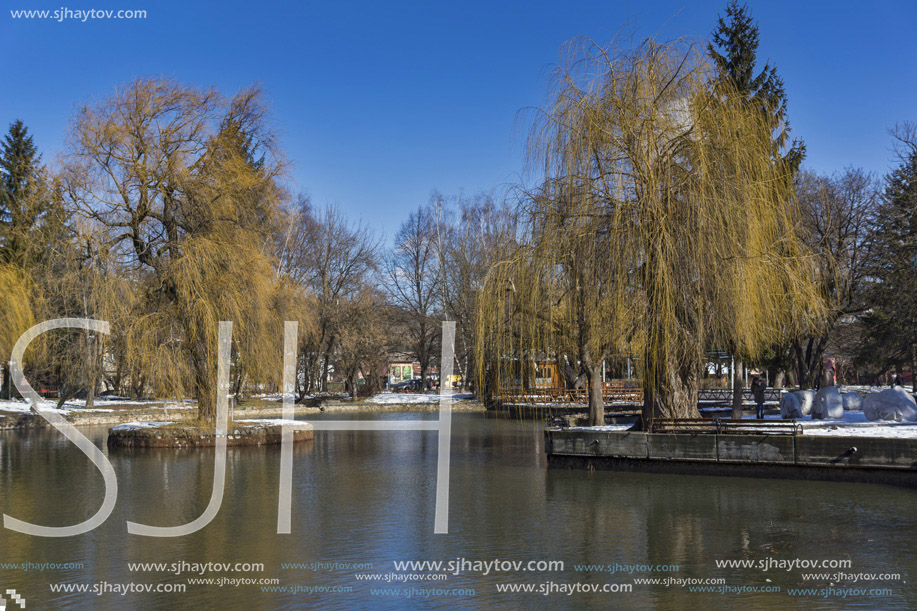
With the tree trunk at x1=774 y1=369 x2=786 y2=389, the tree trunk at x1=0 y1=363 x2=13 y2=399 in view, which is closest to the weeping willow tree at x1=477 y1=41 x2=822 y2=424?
the tree trunk at x1=774 y1=369 x2=786 y2=389

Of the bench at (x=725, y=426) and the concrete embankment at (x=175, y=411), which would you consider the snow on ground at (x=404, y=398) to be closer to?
the concrete embankment at (x=175, y=411)

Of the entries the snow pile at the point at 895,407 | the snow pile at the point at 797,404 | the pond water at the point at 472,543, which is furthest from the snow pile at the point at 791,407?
the pond water at the point at 472,543

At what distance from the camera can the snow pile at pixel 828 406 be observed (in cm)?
2205

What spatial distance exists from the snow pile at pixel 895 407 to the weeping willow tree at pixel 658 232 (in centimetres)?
465

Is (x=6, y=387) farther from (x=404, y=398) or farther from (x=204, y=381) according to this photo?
(x=204, y=381)

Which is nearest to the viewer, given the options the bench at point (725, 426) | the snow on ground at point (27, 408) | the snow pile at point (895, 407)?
the bench at point (725, 426)

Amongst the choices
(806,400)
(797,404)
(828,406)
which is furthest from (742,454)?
(806,400)

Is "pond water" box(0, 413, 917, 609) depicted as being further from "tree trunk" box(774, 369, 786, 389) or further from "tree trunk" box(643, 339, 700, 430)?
"tree trunk" box(774, 369, 786, 389)

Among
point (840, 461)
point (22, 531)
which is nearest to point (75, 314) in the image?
point (22, 531)

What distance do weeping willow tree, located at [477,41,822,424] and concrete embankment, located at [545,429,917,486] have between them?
1095 mm

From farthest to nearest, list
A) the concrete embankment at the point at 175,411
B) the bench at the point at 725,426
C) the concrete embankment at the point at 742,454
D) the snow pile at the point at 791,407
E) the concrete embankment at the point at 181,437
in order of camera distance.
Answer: the concrete embankment at the point at 175,411 < the snow pile at the point at 791,407 < the concrete embankment at the point at 181,437 < the bench at the point at 725,426 < the concrete embankment at the point at 742,454

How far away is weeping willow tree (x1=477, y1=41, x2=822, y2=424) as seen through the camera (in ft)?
51.6

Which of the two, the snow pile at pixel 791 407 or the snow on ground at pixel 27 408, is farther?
the snow on ground at pixel 27 408

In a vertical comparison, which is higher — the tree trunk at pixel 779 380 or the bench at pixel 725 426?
the tree trunk at pixel 779 380
